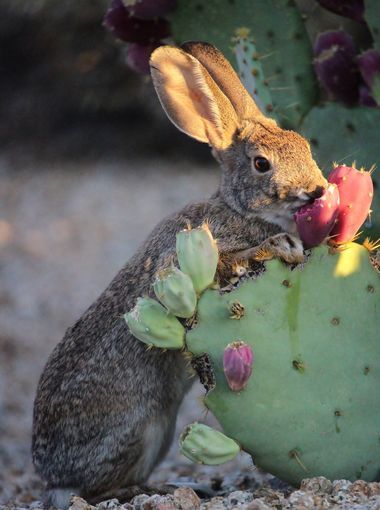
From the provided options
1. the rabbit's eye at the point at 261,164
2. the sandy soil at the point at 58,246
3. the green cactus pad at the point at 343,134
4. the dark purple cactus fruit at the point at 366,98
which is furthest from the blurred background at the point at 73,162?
the rabbit's eye at the point at 261,164

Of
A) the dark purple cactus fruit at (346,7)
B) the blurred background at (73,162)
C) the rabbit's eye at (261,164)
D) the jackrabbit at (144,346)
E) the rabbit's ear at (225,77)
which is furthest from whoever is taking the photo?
the blurred background at (73,162)

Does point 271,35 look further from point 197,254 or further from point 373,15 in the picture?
point 197,254

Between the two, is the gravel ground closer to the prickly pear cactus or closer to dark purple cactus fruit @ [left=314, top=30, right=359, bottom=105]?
the prickly pear cactus

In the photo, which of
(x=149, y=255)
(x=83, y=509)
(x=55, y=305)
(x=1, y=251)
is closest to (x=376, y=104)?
(x=149, y=255)

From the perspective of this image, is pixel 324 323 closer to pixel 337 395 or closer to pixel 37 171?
pixel 337 395

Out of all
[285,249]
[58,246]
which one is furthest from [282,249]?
[58,246]

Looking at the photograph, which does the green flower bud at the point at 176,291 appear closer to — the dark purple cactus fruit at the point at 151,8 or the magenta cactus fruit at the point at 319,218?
the magenta cactus fruit at the point at 319,218
